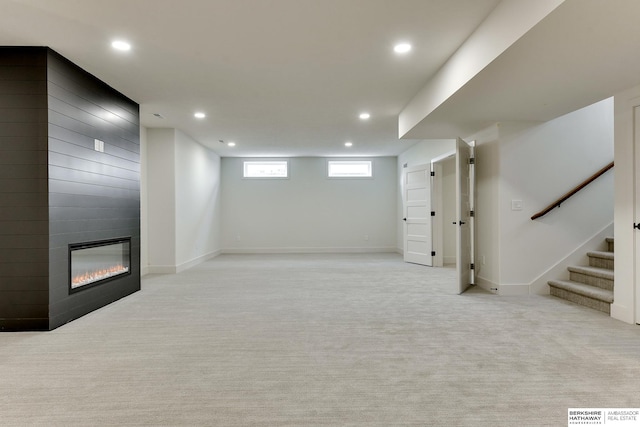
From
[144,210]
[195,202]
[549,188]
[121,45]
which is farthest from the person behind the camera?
[195,202]

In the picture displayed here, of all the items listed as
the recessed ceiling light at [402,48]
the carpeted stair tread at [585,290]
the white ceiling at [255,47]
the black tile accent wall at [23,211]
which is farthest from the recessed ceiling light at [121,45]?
the carpeted stair tread at [585,290]

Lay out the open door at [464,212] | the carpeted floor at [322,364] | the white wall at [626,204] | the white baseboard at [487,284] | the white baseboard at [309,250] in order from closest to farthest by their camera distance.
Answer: the carpeted floor at [322,364], the white wall at [626,204], the white baseboard at [487,284], the open door at [464,212], the white baseboard at [309,250]

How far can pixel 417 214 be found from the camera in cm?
774

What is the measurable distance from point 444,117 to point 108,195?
14.5 ft

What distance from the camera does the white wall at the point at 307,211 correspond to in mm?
9742

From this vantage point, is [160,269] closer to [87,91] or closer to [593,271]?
[87,91]

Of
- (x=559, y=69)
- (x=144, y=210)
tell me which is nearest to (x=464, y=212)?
(x=559, y=69)

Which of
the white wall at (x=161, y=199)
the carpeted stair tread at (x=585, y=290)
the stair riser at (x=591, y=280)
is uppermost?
the white wall at (x=161, y=199)

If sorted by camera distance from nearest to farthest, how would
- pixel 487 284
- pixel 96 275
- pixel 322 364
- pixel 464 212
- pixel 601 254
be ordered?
pixel 322 364
pixel 96 275
pixel 601 254
pixel 487 284
pixel 464 212

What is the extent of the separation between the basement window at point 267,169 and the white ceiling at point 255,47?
4228mm

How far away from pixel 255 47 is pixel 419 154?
5531 mm

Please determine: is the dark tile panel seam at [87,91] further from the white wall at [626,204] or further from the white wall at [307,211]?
the white wall at [626,204]

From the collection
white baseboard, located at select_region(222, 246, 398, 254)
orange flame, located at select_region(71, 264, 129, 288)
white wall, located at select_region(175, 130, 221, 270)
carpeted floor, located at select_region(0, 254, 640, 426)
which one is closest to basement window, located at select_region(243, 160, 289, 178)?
white wall, located at select_region(175, 130, 221, 270)

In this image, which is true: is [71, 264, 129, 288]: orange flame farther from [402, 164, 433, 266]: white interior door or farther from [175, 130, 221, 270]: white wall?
[402, 164, 433, 266]: white interior door
